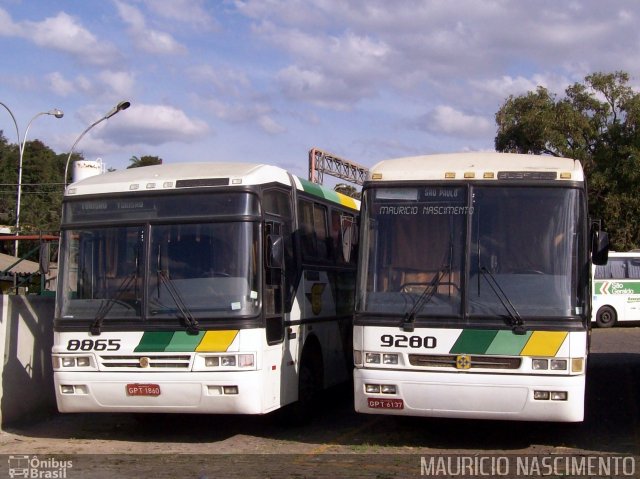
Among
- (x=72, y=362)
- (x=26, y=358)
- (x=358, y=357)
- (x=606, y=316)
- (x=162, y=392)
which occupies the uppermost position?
(x=358, y=357)

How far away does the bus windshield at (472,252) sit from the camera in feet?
28.4

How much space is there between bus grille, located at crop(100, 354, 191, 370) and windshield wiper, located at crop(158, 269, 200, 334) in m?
0.33

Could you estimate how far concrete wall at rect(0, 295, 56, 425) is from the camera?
35.2 feet

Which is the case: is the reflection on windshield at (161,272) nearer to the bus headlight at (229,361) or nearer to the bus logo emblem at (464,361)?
the bus headlight at (229,361)

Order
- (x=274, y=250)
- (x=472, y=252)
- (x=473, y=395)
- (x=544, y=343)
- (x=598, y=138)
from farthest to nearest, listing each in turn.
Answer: (x=598, y=138) < (x=274, y=250) < (x=472, y=252) < (x=473, y=395) < (x=544, y=343)

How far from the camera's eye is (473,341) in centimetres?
862

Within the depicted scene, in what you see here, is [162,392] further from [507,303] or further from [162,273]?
[507,303]

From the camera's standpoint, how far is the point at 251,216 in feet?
30.8

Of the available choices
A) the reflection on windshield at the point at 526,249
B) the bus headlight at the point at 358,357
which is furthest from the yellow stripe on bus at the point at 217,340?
the reflection on windshield at the point at 526,249

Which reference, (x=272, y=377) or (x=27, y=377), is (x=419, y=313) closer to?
(x=272, y=377)

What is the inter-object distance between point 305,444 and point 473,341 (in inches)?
97.4

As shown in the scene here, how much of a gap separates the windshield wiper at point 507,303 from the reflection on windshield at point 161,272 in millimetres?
2523

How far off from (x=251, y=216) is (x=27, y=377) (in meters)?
4.25

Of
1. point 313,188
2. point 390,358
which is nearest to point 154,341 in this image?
point 390,358
